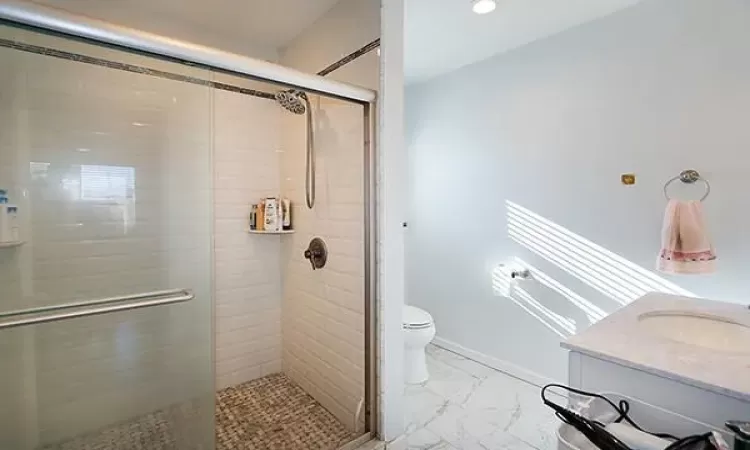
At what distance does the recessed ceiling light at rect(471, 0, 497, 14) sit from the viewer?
2.02 m

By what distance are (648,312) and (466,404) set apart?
3.88 feet

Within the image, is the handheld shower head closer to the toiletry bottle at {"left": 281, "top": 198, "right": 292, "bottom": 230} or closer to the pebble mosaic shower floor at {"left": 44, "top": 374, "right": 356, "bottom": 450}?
the toiletry bottle at {"left": 281, "top": 198, "right": 292, "bottom": 230}

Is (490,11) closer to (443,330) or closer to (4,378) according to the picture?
(443,330)

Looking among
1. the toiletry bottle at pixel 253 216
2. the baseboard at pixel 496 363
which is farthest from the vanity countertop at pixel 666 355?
the toiletry bottle at pixel 253 216

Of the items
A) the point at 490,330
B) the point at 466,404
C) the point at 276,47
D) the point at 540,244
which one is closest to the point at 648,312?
the point at 540,244

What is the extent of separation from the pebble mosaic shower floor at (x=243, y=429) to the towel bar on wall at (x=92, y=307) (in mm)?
573

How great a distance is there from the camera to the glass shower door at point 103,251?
1727mm

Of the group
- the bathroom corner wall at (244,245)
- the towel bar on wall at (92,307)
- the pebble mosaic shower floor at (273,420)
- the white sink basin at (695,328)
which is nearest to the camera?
the white sink basin at (695,328)

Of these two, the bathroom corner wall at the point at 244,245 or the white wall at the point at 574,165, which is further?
the bathroom corner wall at the point at 244,245

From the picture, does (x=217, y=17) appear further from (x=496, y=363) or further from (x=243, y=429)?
(x=496, y=363)

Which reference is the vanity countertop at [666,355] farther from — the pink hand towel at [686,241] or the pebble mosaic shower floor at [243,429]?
the pebble mosaic shower floor at [243,429]

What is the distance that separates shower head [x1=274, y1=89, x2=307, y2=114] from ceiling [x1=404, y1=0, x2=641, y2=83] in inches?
30.3

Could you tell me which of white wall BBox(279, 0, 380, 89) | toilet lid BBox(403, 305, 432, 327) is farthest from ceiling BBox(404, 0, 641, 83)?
toilet lid BBox(403, 305, 432, 327)

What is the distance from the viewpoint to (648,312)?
157 cm
